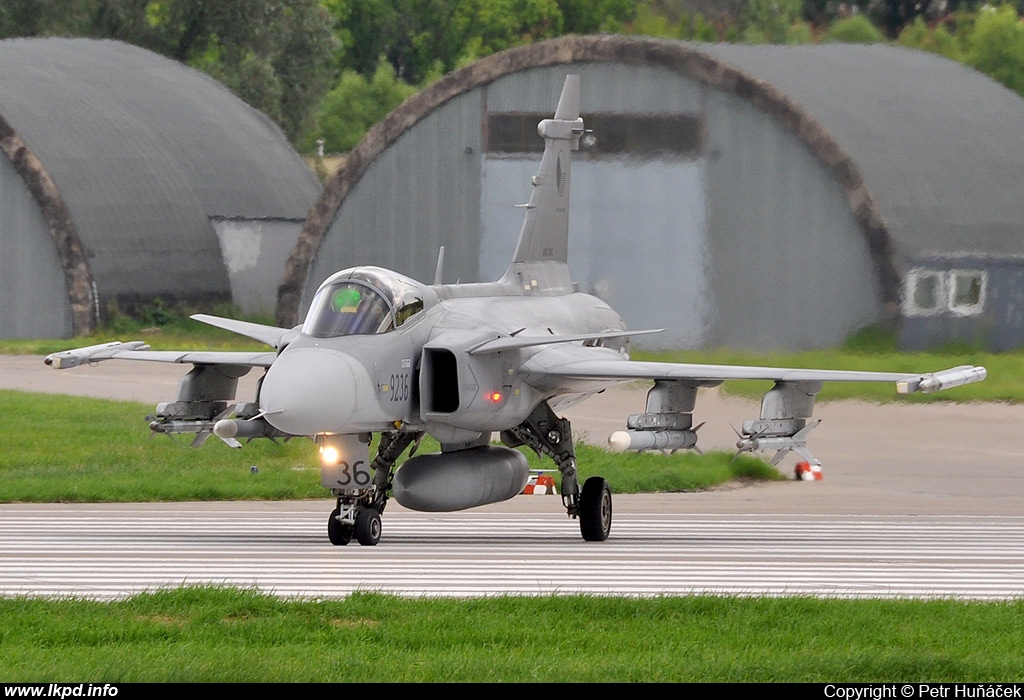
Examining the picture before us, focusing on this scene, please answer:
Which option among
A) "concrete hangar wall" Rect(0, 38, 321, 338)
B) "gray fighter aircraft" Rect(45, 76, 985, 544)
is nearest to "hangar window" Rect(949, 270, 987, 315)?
"gray fighter aircraft" Rect(45, 76, 985, 544)

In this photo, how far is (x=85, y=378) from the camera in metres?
40.3

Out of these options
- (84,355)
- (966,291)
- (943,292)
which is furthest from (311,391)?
(966,291)

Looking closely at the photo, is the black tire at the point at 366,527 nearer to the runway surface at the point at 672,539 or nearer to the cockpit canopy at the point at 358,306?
the runway surface at the point at 672,539

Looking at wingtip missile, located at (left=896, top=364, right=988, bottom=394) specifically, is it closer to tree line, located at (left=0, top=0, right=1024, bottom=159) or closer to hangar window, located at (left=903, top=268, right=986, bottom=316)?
hangar window, located at (left=903, top=268, right=986, bottom=316)

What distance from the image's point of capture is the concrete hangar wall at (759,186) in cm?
3453

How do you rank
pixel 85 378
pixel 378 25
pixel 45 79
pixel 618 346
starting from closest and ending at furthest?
pixel 618 346 → pixel 85 378 → pixel 45 79 → pixel 378 25

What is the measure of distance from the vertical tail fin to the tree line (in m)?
40.2

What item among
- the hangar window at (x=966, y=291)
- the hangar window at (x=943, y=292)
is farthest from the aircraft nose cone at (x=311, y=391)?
the hangar window at (x=966, y=291)

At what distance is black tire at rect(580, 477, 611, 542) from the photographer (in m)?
18.1

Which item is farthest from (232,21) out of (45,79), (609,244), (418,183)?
(609,244)

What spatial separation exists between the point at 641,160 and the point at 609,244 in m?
2.10

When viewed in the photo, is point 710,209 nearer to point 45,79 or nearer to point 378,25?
point 45,79

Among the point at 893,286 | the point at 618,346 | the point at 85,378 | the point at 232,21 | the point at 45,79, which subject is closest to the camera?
the point at 618,346

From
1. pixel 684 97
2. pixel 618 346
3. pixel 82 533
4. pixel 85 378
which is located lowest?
pixel 85 378
